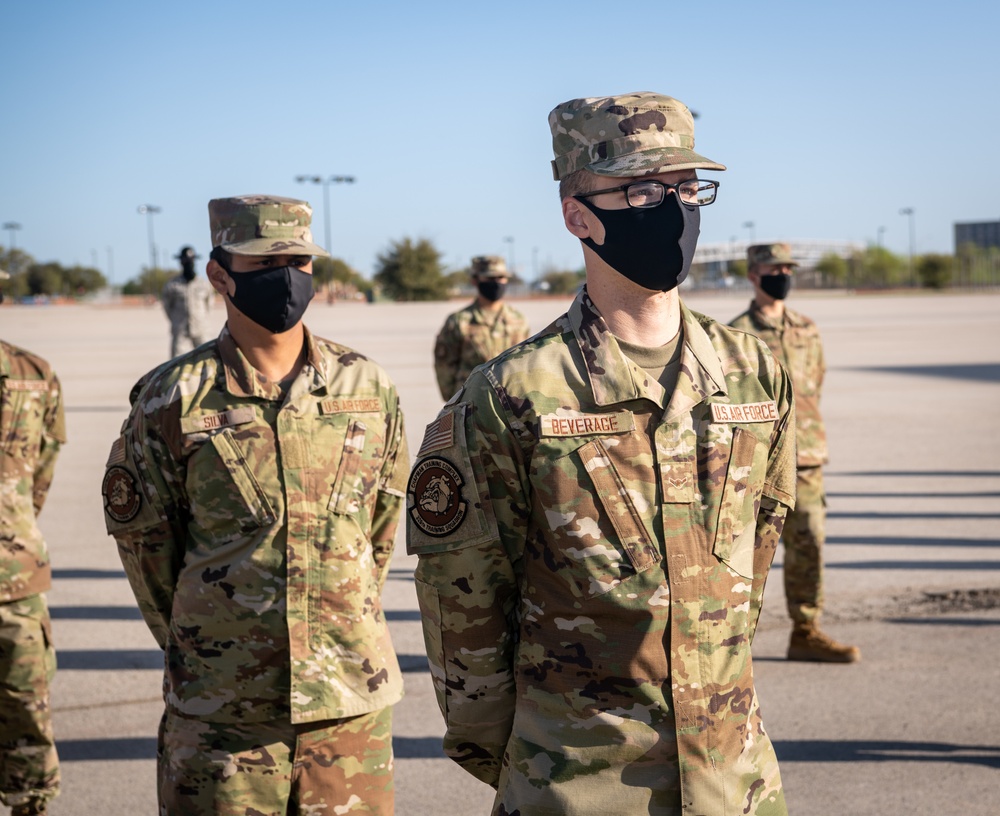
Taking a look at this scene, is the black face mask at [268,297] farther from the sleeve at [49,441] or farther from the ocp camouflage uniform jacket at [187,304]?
→ the ocp camouflage uniform jacket at [187,304]

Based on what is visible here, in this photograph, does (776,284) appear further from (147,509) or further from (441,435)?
(441,435)

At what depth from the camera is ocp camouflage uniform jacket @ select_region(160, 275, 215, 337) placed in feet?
49.3

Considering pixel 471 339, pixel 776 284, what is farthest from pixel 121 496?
pixel 471 339

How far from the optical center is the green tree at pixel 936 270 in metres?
86.8

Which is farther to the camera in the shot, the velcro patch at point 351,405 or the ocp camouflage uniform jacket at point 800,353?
the ocp camouflage uniform jacket at point 800,353

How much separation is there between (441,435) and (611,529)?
0.39m

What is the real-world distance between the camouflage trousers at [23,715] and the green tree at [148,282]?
76.2m

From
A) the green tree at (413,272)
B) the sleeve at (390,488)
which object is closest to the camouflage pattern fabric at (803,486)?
the sleeve at (390,488)

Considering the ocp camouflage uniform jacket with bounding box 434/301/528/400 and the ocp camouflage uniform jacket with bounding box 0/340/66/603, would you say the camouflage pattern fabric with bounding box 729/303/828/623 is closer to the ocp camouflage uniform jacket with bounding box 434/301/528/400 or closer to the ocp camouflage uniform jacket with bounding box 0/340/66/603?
the ocp camouflage uniform jacket with bounding box 434/301/528/400

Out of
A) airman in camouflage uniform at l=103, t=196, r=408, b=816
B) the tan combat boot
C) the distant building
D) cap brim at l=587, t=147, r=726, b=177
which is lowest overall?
the tan combat boot

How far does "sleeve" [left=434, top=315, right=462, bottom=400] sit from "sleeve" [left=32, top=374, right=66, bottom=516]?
5.29 metres

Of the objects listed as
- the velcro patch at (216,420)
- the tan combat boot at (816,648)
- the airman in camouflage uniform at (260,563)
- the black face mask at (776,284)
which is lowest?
the tan combat boot at (816,648)

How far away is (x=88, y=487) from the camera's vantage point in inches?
444

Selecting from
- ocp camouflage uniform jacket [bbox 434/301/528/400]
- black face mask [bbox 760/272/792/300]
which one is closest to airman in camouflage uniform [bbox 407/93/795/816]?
black face mask [bbox 760/272/792/300]
